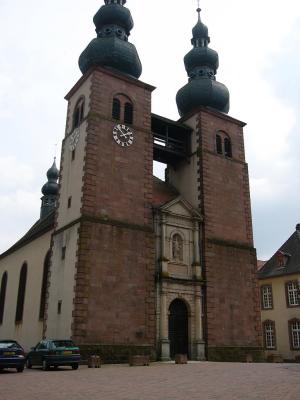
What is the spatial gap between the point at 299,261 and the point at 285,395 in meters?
32.2

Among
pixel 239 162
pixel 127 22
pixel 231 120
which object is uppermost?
pixel 127 22

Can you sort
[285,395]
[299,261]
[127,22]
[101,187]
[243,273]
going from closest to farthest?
→ [285,395] → [101,187] → [243,273] → [127,22] → [299,261]

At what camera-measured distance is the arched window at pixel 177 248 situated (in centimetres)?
2855

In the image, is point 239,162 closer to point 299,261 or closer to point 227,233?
point 227,233

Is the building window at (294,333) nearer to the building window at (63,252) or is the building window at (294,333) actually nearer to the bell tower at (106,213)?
the bell tower at (106,213)

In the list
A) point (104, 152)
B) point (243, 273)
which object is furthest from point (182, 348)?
point (104, 152)

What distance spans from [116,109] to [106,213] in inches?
297

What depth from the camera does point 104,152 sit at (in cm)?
2733

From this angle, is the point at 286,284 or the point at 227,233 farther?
A: the point at 286,284

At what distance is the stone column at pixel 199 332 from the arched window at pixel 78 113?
13.4m

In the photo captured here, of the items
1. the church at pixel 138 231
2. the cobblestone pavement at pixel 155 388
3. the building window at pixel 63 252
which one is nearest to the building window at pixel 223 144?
the church at pixel 138 231

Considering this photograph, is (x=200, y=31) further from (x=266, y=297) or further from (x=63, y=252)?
(x=266, y=297)

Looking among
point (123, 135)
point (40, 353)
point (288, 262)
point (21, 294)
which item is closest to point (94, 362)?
point (40, 353)

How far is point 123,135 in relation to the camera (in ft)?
93.8
